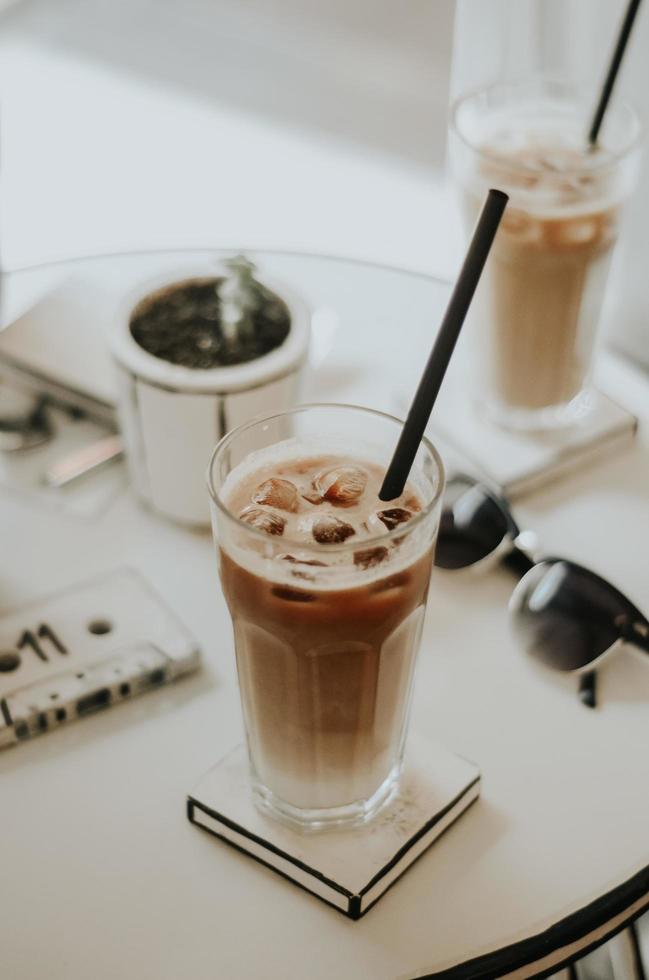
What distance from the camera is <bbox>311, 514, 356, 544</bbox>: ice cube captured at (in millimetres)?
588

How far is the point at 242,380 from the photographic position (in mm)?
836

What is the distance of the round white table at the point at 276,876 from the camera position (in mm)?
635

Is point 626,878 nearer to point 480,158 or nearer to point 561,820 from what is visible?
point 561,820

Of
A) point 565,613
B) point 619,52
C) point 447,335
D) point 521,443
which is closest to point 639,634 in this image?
point 565,613

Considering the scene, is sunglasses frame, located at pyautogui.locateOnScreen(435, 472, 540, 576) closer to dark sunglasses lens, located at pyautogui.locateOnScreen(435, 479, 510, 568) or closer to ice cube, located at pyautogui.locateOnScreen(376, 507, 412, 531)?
dark sunglasses lens, located at pyautogui.locateOnScreen(435, 479, 510, 568)

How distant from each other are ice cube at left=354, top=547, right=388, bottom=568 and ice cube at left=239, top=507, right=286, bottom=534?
54 mm

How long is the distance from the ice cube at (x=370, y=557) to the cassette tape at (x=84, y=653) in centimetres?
25

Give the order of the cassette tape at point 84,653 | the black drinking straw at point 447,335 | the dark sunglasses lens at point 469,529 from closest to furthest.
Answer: the black drinking straw at point 447,335 → the cassette tape at point 84,653 → the dark sunglasses lens at point 469,529

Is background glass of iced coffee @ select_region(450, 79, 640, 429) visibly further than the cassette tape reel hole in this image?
Yes

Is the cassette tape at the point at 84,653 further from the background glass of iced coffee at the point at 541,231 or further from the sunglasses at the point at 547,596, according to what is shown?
the background glass of iced coffee at the point at 541,231

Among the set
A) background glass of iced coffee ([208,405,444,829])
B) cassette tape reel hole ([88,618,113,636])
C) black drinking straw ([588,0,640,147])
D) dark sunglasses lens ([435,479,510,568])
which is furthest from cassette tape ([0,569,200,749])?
black drinking straw ([588,0,640,147])

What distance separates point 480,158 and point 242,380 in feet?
0.93

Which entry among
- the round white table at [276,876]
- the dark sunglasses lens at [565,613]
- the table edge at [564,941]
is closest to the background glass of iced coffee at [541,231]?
the round white table at [276,876]

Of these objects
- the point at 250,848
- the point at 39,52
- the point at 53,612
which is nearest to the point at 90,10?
the point at 39,52
